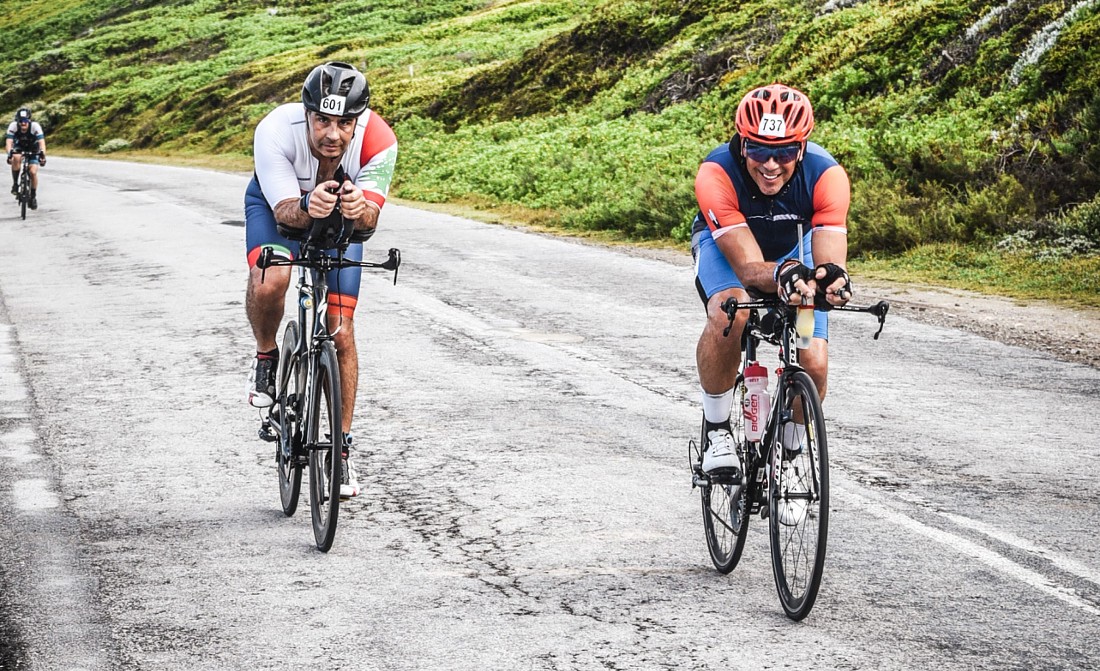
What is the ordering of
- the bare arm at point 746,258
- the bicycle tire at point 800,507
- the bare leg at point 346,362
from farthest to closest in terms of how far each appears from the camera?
the bare leg at point 346,362
the bare arm at point 746,258
the bicycle tire at point 800,507

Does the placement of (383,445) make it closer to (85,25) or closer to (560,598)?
(560,598)

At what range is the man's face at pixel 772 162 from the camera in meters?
4.96

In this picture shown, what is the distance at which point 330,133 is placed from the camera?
571 cm

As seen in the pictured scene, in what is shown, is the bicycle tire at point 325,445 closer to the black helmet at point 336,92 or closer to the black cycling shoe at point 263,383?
the black cycling shoe at point 263,383

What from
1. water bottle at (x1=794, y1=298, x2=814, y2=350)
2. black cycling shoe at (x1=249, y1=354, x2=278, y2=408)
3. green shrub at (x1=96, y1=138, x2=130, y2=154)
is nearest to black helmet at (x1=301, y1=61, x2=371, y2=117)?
black cycling shoe at (x1=249, y1=354, x2=278, y2=408)

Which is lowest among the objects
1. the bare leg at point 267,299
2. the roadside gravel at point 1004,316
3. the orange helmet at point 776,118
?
the roadside gravel at point 1004,316

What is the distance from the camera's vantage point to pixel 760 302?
4766 mm

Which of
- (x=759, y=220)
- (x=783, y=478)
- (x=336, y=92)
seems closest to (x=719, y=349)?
(x=759, y=220)

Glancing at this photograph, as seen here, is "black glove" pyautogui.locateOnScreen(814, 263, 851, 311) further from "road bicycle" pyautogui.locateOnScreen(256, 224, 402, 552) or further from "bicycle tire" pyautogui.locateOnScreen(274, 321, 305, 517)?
"bicycle tire" pyautogui.locateOnScreen(274, 321, 305, 517)

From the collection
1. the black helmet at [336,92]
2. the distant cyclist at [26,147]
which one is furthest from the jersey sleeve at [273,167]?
the distant cyclist at [26,147]

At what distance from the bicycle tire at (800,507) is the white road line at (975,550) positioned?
1.01 metres

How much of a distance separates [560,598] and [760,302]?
4.45 feet

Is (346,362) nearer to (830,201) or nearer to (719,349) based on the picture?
(719,349)

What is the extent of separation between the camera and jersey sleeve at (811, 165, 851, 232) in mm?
5031
